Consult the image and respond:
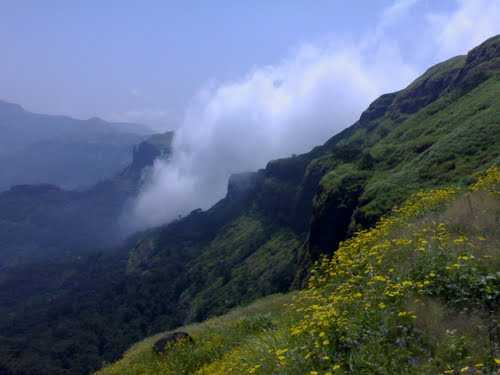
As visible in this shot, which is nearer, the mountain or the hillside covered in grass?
the hillside covered in grass

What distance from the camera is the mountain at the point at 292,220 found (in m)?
34.9

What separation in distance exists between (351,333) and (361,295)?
910 mm

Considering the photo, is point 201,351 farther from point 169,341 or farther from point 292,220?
point 292,220

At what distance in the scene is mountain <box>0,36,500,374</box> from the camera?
115 ft

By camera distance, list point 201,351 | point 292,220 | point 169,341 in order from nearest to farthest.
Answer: point 201,351 → point 169,341 → point 292,220

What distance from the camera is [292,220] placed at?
13238cm

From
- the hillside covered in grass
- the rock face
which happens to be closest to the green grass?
the rock face

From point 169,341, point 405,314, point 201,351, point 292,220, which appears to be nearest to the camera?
point 405,314

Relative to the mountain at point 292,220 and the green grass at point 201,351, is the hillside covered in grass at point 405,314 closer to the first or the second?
the green grass at point 201,351

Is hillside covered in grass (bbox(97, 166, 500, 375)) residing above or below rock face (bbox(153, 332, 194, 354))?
above

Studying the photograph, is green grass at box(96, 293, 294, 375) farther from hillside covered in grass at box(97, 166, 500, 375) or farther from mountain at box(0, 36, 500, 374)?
mountain at box(0, 36, 500, 374)

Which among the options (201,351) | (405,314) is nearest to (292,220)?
(201,351)

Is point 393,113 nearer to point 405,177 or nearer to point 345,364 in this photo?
point 405,177

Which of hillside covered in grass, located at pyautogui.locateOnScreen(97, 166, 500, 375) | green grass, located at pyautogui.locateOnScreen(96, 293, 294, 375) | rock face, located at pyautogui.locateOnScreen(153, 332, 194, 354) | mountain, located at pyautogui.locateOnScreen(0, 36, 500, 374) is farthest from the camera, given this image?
mountain, located at pyautogui.locateOnScreen(0, 36, 500, 374)
